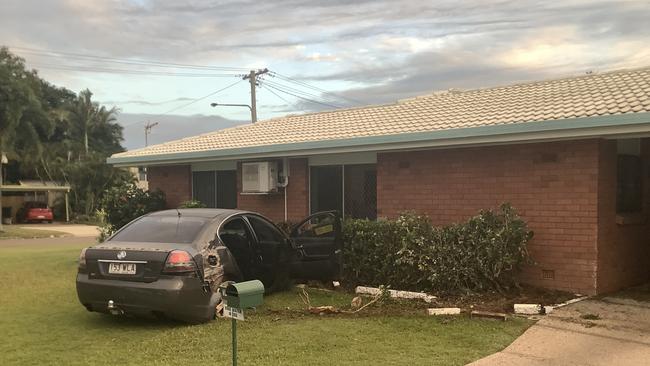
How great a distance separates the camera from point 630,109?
7.67 m

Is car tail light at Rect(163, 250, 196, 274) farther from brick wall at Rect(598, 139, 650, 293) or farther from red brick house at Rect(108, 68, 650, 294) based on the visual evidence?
brick wall at Rect(598, 139, 650, 293)

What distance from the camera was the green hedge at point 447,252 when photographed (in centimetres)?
807

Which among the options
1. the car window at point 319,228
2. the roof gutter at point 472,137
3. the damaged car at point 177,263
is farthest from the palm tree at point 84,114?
the damaged car at point 177,263

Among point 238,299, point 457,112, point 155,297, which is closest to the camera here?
point 238,299

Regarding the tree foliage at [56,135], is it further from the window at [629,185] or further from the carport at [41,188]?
the window at [629,185]

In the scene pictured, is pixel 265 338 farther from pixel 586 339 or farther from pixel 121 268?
pixel 586 339

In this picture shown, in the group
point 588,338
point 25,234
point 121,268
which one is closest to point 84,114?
point 25,234

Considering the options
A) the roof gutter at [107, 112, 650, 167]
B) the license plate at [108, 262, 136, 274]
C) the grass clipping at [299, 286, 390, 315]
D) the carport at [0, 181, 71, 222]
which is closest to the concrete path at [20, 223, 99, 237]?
the carport at [0, 181, 71, 222]

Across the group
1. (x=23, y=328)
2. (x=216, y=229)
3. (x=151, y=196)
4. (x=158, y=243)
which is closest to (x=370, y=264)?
(x=216, y=229)

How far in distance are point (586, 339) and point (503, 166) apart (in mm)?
3457

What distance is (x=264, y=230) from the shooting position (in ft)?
27.6

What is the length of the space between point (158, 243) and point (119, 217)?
8108 millimetres

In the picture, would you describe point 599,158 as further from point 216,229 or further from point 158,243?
point 158,243

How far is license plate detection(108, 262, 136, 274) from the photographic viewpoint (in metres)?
6.61
